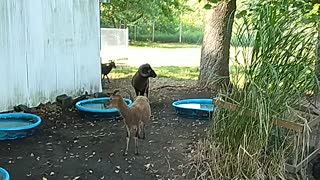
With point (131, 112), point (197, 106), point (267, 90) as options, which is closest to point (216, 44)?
point (197, 106)

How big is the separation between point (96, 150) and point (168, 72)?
6.55 m

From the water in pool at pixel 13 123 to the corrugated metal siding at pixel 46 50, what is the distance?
0.62 meters

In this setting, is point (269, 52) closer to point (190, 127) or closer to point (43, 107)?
point (190, 127)

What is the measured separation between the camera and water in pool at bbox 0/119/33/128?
4.88m

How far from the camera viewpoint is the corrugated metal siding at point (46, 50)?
563cm

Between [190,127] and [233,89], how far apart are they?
5.57 feet

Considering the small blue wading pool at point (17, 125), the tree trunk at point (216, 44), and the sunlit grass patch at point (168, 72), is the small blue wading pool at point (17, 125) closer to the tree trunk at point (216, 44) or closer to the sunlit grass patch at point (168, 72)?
the tree trunk at point (216, 44)

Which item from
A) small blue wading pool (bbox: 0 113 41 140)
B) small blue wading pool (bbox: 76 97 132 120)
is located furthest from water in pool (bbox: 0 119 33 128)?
small blue wading pool (bbox: 76 97 132 120)

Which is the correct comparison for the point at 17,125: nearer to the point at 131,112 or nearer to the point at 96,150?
the point at 96,150

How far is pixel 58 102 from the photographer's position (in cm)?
615

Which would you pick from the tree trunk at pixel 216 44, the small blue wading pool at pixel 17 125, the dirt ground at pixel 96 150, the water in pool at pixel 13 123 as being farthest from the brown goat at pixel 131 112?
the tree trunk at pixel 216 44

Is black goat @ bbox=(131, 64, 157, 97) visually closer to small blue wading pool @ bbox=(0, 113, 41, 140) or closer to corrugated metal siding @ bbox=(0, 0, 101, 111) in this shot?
corrugated metal siding @ bbox=(0, 0, 101, 111)

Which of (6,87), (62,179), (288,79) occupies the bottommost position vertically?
(62,179)

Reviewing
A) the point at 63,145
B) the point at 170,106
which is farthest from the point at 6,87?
the point at 170,106
